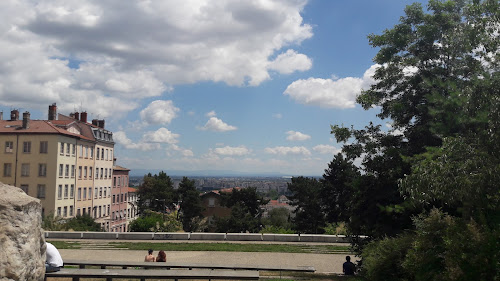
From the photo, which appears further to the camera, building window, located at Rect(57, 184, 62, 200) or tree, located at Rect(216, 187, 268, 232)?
building window, located at Rect(57, 184, 62, 200)

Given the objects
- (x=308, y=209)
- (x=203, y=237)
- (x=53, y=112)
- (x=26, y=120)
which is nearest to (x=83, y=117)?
(x=53, y=112)

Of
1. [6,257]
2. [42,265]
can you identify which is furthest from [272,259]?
[6,257]

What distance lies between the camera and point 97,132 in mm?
74562

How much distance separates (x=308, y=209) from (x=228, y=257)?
35630 millimetres

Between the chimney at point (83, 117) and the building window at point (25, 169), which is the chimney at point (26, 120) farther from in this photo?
the chimney at point (83, 117)

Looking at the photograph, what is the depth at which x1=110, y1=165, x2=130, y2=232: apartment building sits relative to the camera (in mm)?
83562

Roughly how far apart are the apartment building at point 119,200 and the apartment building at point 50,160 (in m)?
12.6

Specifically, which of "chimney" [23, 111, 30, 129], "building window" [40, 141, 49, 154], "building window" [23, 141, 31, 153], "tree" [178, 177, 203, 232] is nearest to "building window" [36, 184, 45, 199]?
"building window" [40, 141, 49, 154]

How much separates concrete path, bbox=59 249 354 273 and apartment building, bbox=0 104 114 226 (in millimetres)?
40615

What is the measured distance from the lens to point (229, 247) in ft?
75.7

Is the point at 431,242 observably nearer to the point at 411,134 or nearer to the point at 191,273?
the point at 191,273

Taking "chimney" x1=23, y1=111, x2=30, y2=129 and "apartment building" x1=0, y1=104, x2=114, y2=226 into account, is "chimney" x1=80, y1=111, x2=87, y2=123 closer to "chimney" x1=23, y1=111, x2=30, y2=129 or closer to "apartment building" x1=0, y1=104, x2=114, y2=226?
"apartment building" x1=0, y1=104, x2=114, y2=226

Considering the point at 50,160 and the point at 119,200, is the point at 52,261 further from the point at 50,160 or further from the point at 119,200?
the point at 119,200

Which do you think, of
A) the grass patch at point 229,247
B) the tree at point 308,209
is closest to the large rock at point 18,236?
the grass patch at point 229,247
